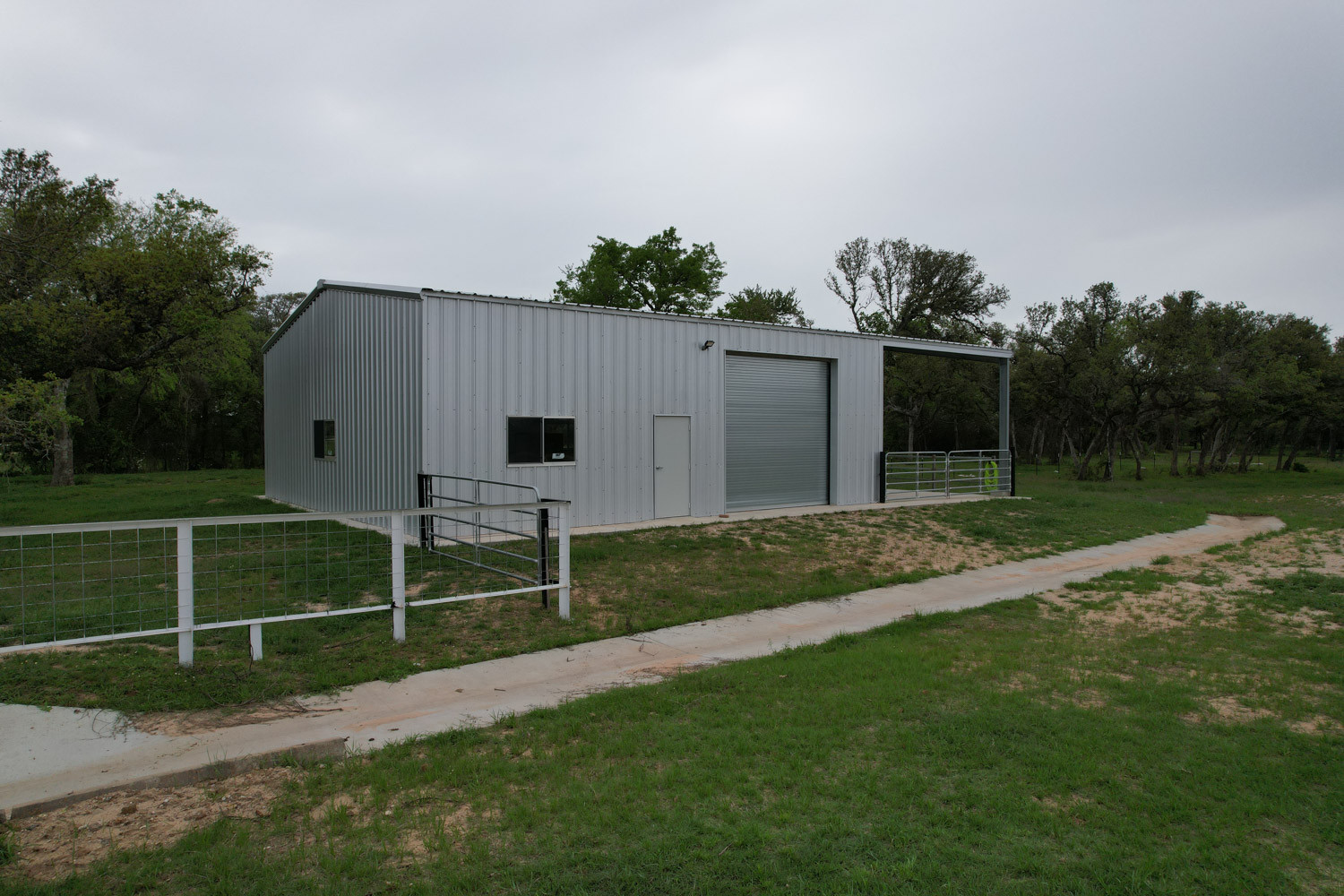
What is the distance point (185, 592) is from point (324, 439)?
10975 millimetres

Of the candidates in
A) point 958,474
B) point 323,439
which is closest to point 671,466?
point 323,439

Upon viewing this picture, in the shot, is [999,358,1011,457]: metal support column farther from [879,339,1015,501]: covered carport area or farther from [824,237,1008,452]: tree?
[824,237,1008,452]: tree

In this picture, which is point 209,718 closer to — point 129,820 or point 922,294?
point 129,820

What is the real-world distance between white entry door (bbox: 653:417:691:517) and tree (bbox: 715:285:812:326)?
24.8m

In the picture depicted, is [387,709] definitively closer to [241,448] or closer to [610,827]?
[610,827]

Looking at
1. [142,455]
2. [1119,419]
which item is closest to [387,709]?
[1119,419]

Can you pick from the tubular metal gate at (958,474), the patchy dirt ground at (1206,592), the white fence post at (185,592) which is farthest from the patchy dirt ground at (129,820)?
the tubular metal gate at (958,474)

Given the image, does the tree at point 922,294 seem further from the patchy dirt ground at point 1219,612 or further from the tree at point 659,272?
the patchy dirt ground at point 1219,612

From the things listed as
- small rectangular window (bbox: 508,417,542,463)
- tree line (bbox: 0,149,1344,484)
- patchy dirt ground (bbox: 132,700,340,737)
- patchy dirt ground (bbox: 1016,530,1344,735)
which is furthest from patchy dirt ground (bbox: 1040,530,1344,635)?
tree line (bbox: 0,149,1344,484)

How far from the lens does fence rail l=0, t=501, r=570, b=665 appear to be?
211 inches

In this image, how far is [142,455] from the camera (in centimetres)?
3588

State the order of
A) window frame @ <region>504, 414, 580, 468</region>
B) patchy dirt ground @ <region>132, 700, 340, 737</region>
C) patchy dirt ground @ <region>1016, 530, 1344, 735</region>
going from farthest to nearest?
window frame @ <region>504, 414, 580, 468</region> < patchy dirt ground @ <region>1016, 530, 1344, 735</region> < patchy dirt ground @ <region>132, 700, 340, 737</region>

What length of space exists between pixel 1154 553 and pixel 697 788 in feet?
34.9

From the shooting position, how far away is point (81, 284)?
15758 mm
